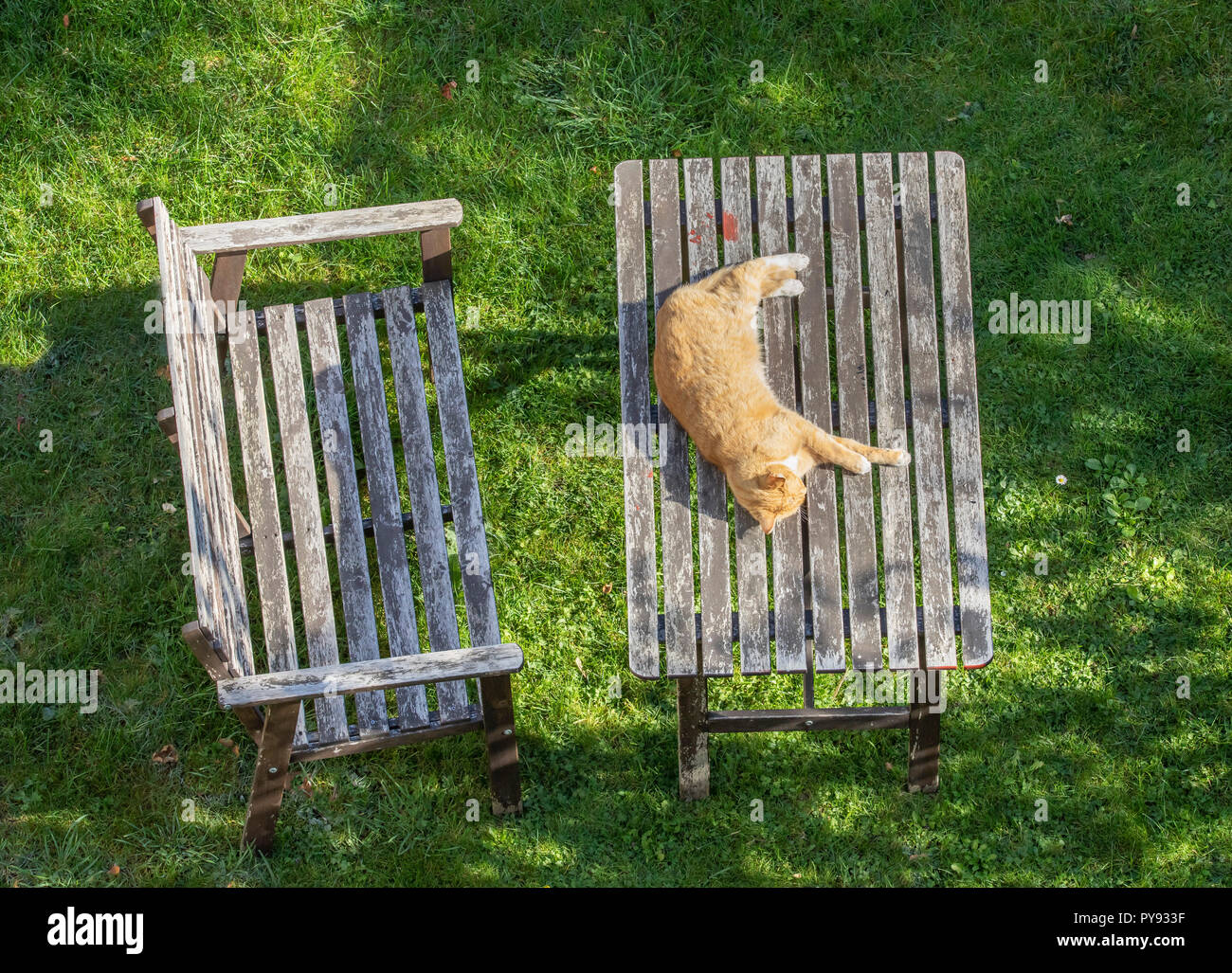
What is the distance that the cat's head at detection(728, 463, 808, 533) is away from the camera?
316 cm

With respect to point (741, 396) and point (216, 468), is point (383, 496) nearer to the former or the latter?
point (216, 468)

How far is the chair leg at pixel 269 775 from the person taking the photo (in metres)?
3.13

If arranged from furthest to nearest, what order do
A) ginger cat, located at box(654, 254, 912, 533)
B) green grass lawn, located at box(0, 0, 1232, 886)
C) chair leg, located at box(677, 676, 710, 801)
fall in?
green grass lawn, located at box(0, 0, 1232, 886)
chair leg, located at box(677, 676, 710, 801)
ginger cat, located at box(654, 254, 912, 533)

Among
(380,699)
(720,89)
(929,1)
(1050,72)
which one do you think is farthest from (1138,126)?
(380,699)

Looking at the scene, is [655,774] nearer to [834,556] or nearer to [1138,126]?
[834,556]

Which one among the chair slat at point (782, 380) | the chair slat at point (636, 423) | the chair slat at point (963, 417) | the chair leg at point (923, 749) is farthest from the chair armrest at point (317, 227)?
the chair leg at point (923, 749)

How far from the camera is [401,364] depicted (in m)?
3.64

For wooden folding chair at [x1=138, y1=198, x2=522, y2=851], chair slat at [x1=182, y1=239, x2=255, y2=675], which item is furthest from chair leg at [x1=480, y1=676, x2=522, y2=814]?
chair slat at [x1=182, y1=239, x2=255, y2=675]

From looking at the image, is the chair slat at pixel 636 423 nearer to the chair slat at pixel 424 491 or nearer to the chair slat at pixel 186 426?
the chair slat at pixel 424 491

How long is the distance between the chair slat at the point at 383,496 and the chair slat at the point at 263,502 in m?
0.33

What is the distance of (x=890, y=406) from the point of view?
3.42 meters

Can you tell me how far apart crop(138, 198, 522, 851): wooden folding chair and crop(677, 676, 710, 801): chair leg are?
0.62 metres

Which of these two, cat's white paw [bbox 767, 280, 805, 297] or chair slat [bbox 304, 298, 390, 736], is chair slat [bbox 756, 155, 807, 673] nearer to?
cat's white paw [bbox 767, 280, 805, 297]
